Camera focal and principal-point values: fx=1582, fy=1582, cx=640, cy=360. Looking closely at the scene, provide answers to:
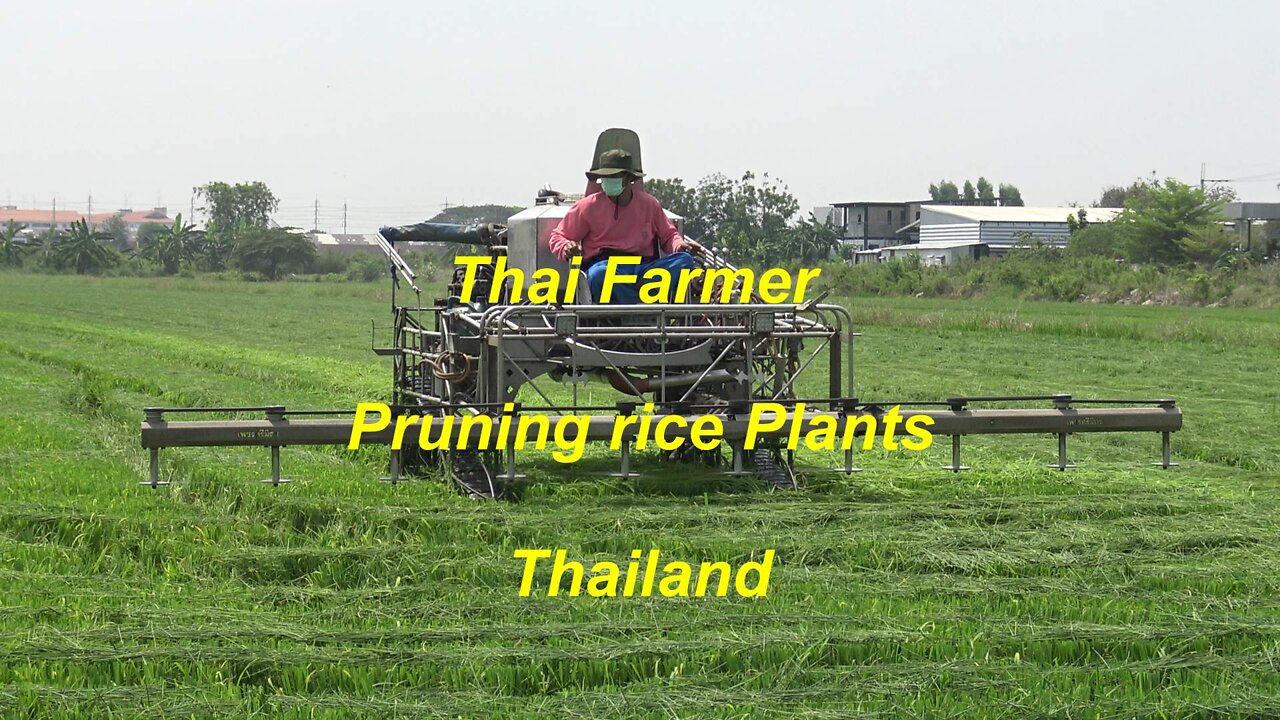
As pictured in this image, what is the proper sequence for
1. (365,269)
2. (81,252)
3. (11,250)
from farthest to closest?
1. (11,250)
2. (81,252)
3. (365,269)

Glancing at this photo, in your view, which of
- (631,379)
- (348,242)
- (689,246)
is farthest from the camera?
(348,242)

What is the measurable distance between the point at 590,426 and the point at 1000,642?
377 cm

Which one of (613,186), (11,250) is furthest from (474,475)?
(11,250)

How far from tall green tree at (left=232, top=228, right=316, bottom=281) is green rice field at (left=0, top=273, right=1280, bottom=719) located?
76.9 meters

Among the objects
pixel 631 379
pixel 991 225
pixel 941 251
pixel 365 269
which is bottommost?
pixel 631 379

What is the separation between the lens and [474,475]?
10211 millimetres

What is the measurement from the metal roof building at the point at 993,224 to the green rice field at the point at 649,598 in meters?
75.2

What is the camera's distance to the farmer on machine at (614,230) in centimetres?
1129

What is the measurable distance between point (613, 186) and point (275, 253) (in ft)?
268

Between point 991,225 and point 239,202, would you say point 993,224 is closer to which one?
point 991,225

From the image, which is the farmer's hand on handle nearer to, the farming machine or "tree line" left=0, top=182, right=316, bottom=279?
the farming machine

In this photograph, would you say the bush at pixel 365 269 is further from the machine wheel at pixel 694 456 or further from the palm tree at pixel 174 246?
the machine wheel at pixel 694 456

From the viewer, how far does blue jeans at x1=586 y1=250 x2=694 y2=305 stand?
36.9ft

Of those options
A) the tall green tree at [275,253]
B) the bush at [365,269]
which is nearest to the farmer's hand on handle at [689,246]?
the bush at [365,269]
